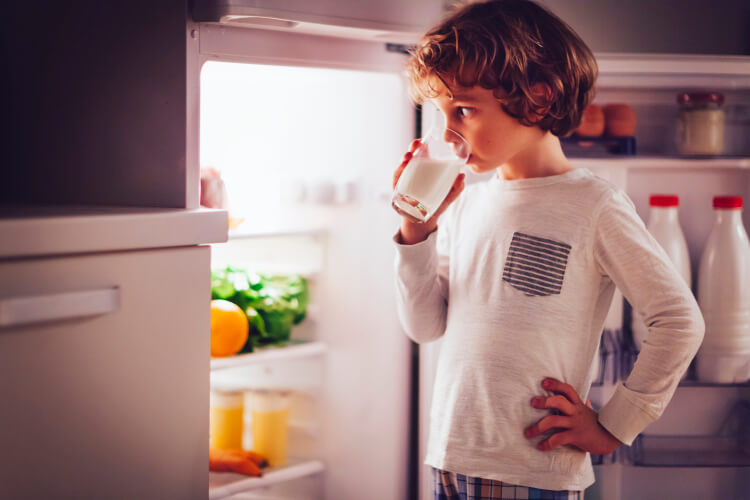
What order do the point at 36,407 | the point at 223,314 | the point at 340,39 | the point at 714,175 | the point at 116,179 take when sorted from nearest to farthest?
the point at 36,407, the point at 116,179, the point at 340,39, the point at 223,314, the point at 714,175

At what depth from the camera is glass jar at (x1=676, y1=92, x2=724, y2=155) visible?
58.5 inches

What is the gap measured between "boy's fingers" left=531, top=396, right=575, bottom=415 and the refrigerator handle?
61cm

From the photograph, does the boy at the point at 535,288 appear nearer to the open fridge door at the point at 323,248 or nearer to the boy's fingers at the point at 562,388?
the boy's fingers at the point at 562,388

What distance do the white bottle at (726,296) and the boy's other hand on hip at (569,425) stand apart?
512 millimetres

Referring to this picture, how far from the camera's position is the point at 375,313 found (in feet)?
5.33

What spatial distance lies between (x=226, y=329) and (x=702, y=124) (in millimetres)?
1050

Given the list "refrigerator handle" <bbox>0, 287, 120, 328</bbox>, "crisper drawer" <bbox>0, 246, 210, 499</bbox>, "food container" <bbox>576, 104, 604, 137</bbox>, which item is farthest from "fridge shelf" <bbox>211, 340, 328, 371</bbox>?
"food container" <bbox>576, 104, 604, 137</bbox>

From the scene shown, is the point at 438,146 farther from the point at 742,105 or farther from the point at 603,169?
the point at 742,105

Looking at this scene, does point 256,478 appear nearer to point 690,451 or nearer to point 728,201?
point 690,451

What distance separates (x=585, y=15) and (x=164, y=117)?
2.53ft

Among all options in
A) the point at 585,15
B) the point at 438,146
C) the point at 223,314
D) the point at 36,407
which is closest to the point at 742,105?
the point at 585,15

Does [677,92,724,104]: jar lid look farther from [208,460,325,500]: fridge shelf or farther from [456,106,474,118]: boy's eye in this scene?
[208,460,325,500]: fridge shelf

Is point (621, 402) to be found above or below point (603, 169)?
below

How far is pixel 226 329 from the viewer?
1.46 metres
